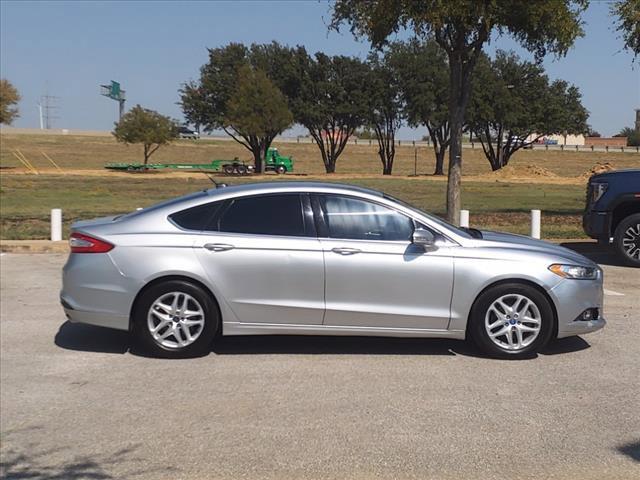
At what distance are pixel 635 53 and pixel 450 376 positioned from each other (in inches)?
499

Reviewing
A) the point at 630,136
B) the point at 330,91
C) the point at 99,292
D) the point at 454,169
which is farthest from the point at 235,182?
the point at 630,136

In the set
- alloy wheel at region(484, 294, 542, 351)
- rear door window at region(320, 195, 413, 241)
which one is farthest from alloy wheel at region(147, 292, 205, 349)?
alloy wheel at region(484, 294, 542, 351)

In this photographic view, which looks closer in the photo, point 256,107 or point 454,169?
point 454,169

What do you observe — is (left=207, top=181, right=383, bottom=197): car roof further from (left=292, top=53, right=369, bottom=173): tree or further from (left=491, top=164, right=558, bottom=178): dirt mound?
(left=292, top=53, right=369, bottom=173): tree

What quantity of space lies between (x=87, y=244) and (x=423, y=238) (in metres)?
2.95

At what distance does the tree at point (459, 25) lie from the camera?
1267 centimetres

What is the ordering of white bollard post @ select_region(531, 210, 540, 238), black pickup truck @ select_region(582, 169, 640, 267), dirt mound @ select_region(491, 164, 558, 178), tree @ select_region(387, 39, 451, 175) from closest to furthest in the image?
black pickup truck @ select_region(582, 169, 640, 267)
white bollard post @ select_region(531, 210, 540, 238)
dirt mound @ select_region(491, 164, 558, 178)
tree @ select_region(387, 39, 451, 175)

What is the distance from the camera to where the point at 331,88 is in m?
54.0

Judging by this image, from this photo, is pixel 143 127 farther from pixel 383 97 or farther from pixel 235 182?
pixel 235 182

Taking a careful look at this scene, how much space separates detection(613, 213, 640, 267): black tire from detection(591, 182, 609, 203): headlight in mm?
536

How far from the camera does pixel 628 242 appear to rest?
11336 millimetres

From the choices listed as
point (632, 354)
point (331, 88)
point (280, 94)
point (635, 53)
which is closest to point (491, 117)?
point (331, 88)

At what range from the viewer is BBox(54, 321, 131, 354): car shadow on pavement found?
21.7 ft

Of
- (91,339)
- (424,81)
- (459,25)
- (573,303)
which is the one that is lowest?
(91,339)
